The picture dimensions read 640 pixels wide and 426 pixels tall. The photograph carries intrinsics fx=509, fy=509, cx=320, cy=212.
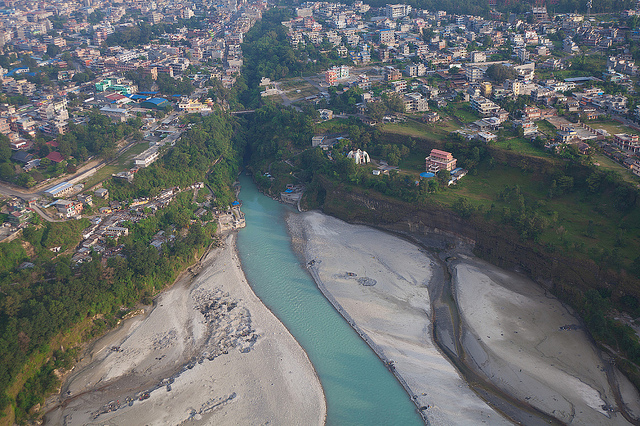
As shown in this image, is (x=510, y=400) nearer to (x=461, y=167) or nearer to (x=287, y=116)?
(x=461, y=167)

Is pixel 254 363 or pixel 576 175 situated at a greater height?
pixel 576 175

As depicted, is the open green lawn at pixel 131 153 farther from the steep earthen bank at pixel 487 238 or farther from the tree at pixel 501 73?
the tree at pixel 501 73

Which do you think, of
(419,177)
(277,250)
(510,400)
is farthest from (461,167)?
(510,400)

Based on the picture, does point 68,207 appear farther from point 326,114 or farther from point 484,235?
point 484,235

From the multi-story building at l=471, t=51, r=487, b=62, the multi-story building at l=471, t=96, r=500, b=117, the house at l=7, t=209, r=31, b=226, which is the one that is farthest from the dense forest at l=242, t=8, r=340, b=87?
the house at l=7, t=209, r=31, b=226

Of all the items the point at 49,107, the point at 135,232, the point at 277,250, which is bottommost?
the point at 277,250

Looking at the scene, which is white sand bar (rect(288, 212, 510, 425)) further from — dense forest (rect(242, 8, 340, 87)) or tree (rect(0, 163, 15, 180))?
dense forest (rect(242, 8, 340, 87))
